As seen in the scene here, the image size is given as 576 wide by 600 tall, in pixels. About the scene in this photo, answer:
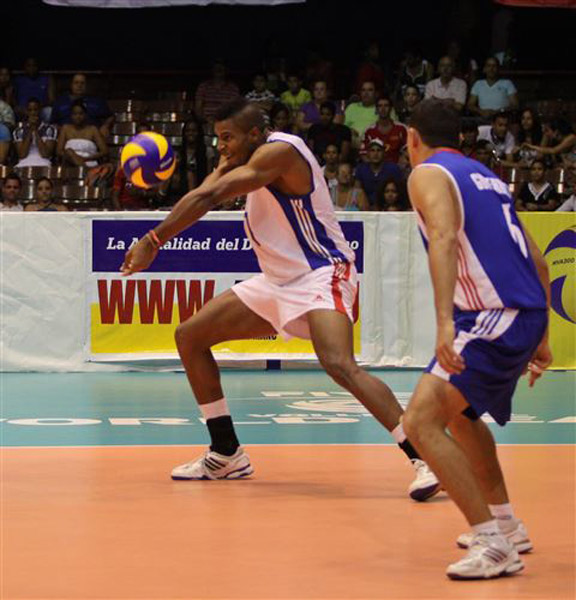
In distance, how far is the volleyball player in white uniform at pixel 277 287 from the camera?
7141 mm

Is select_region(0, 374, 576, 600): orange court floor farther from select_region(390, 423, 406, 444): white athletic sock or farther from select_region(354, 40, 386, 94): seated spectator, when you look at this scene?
select_region(354, 40, 386, 94): seated spectator

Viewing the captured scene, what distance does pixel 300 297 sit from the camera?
7426 mm

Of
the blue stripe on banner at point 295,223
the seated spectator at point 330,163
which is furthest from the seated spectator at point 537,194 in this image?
the blue stripe on banner at point 295,223

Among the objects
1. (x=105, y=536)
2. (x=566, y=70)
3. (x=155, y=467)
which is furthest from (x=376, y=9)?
(x=105, y=536)

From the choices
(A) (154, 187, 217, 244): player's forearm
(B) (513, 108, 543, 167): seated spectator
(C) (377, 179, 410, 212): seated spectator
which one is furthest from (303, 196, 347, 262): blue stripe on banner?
(B) (513, 108, 543, 167): seated spectator

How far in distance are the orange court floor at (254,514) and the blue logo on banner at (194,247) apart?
8.34 ft

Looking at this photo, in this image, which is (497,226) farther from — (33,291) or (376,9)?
(376,9)

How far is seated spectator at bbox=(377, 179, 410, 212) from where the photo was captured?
1441cm

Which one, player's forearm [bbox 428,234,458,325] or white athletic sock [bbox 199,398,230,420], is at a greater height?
player's forearm [bbox 428,234,458,325]

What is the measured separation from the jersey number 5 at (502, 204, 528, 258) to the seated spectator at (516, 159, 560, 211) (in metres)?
10.0

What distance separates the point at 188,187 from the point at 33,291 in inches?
175

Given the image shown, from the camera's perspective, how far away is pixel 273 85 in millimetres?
19016

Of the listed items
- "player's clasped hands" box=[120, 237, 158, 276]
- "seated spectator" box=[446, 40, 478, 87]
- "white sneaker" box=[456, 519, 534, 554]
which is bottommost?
"white sneaker" box=[456, 519, 534, 554]

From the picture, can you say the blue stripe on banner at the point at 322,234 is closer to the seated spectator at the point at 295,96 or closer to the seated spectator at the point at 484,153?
the seated spectator at the point at 484,153
